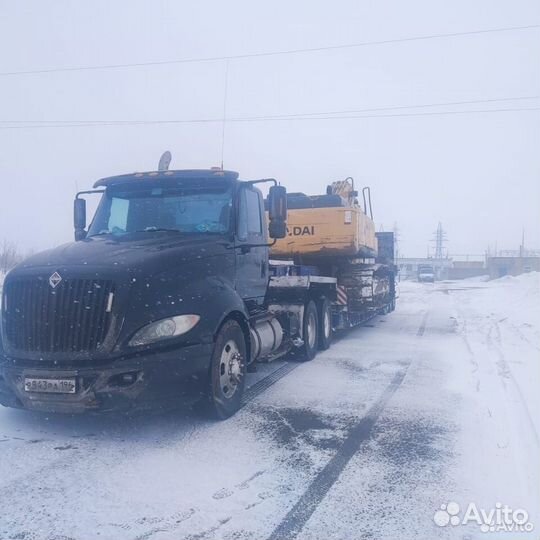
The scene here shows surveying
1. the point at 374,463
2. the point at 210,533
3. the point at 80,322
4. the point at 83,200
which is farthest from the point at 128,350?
the point at 83,200

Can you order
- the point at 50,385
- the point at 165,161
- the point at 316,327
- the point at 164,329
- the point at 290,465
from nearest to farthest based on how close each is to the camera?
the point at 290,465
the point at 50,385
the point at 164,329
the point at 165,161
the point at 316,327

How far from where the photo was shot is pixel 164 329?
452 centimetres

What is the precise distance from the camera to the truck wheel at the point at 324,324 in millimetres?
9562

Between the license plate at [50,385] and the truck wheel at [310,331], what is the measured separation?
4.78m

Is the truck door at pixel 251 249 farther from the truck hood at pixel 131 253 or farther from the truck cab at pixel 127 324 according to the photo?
the truck hood at pixel 131 253

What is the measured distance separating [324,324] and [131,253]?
5.47 m

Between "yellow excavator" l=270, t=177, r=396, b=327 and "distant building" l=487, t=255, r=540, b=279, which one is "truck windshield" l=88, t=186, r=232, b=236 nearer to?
"yellow excavator" l=270, t=177, r=396, b=327

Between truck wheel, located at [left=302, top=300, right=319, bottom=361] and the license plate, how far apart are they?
4.78 metres

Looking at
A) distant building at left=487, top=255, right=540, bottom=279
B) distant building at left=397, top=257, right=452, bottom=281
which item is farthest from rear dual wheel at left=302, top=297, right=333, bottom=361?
distant building at left=397, top=257, right=452, bottom=281

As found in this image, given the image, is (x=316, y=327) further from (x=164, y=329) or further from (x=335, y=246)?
(x=164, y=329)

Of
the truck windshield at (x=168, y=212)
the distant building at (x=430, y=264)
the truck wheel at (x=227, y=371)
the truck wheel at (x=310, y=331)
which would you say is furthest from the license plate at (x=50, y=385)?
the distant building at (x=430, y=264)

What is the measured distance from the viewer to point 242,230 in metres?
6.27

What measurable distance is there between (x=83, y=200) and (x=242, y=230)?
2486 mm

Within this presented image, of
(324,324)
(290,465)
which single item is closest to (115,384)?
(290,465)
